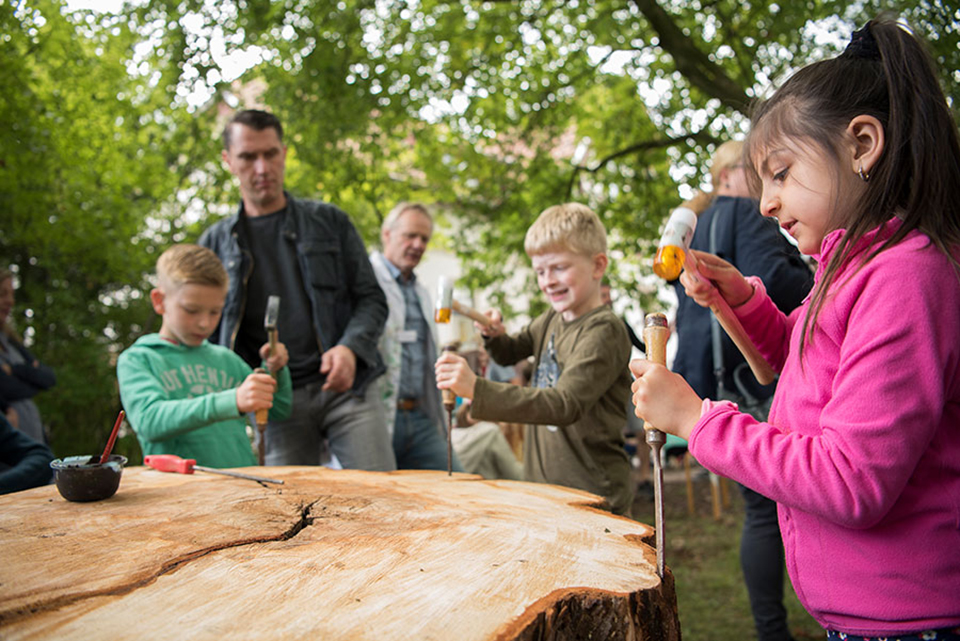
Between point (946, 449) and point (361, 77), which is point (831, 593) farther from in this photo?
point (361, 77)

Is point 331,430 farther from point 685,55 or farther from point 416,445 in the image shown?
point 685,55

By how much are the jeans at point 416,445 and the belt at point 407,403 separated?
2 cm

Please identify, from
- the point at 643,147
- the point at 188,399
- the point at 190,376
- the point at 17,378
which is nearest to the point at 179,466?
the point at 188,399

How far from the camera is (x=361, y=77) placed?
234 inches

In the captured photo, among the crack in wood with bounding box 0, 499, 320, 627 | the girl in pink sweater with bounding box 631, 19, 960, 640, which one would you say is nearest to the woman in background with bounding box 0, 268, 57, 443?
the crack in wood with bounding box 0, 499, 320, 627

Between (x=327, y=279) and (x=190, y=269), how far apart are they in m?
0.79

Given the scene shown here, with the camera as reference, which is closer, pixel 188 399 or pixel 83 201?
pixel 188 399

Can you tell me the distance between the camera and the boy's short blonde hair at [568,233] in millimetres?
2775

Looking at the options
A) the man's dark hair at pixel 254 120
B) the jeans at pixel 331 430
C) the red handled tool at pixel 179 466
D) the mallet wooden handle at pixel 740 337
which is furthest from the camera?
the man's dark hair at pixel 254 120

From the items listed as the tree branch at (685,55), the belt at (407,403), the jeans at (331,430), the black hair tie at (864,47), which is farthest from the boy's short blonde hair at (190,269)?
the tree branch at (685,55)

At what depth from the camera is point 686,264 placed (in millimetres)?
1695

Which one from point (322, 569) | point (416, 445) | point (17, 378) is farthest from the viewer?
point (17, 378)

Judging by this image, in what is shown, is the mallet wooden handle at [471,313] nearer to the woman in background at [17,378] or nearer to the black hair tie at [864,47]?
the black hair tie at [864,47]

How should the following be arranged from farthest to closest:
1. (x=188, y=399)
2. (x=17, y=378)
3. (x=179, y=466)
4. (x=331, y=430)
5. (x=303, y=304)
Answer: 1. (x=17, y=378)
2. (x=303, y=304)
3. (x=331, y=430)
4. (x=188, y=399)
5. (x=179, y=466)
